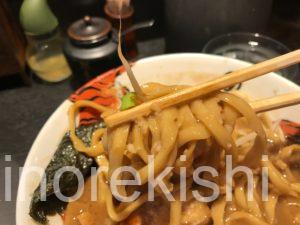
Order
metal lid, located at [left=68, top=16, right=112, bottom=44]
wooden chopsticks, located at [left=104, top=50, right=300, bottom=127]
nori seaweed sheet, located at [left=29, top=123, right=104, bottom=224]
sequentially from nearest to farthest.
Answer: wooden chopsticks, located at [left=104, top=50, right=300, bottom=127], nori seaweed sheet, located at [left=29, top=123, right=104, bottom=224], metal lid, located at [left=68, top=16, right=112, bottom=44]

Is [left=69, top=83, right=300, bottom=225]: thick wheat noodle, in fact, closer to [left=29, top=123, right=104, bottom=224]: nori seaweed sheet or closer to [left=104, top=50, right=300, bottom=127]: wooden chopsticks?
[left=104, top=50, right=300, bottom=127]: wooden chopsticks

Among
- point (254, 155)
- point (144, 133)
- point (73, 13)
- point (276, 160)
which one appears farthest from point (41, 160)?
point (73, 13)

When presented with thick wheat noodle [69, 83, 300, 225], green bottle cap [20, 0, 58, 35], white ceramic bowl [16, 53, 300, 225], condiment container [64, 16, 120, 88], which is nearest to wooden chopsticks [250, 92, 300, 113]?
thick wheat noodle [69, 83, 300, 225]

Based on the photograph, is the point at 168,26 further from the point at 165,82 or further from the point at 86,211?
the point at 86,211

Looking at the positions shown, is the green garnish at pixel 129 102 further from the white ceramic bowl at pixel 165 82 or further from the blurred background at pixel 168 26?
the blurred background at pixel 168 26

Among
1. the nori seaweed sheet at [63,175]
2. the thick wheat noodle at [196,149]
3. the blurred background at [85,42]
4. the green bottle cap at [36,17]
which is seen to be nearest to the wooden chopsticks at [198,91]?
the thick wheat noodle at [196,149]

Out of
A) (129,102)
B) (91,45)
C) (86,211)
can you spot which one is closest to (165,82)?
(91,45)
